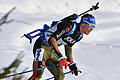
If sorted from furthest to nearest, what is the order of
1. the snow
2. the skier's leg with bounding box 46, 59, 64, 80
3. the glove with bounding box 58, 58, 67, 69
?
the snow < the skier's leg with bounding box 46, 59, 64, 80 < the glove with bounding box 58, 58, 67, 69

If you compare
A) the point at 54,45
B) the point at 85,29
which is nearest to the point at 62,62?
the point at 54,45

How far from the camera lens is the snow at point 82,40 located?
6387mm

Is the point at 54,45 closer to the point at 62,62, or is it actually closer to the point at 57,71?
the point at 62,62

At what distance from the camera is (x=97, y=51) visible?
884 cm

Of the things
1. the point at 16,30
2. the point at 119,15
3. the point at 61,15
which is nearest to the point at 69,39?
the point at 16,30

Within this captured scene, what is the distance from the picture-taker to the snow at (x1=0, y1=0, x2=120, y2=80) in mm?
6387

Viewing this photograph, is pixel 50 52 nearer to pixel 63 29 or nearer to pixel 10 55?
pixel 63 29

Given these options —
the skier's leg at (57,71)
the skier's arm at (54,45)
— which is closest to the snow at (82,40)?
the skier's leg at (57,71)

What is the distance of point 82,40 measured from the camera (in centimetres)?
1070

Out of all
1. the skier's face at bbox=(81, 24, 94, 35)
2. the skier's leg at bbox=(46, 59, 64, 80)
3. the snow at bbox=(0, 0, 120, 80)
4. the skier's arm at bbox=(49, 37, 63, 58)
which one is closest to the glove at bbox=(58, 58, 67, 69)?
the skier's arm at bbox=(49, 37, 63, 58)

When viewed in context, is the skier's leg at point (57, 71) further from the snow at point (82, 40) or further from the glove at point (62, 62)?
the snow at point (82, 40)

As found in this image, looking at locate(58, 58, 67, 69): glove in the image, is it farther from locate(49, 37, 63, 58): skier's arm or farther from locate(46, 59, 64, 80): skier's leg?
locate(46, 59, 64, 80): skier's leg

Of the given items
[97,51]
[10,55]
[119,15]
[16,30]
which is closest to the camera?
[10,55]

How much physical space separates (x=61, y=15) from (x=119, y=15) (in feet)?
11.6
